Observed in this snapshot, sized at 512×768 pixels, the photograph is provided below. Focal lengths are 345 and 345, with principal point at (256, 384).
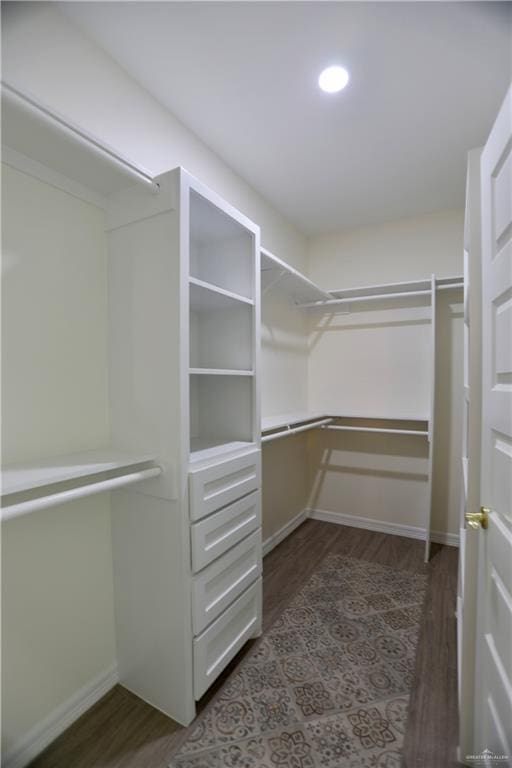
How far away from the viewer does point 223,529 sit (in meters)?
1.54

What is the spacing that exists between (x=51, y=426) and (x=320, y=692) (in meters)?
1.60

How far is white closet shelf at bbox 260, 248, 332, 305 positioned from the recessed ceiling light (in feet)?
2.56

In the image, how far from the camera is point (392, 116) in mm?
1840

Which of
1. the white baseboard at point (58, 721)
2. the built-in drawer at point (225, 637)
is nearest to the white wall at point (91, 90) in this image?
the built-in drawer at point (225, 637)

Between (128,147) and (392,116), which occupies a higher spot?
(392,116)

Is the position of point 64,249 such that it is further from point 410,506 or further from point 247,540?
point 410,506

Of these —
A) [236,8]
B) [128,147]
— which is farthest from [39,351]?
[236,8]

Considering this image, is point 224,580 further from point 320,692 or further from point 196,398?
point 196,398

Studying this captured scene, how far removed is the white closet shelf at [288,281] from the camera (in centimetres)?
→ 220

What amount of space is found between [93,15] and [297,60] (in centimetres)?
83

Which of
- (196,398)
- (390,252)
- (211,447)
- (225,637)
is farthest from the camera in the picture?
(390,252)

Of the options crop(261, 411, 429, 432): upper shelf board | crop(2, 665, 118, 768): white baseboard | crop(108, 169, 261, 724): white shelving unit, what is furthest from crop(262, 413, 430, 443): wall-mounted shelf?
crop(2, 665, 118, 768): white baseboard

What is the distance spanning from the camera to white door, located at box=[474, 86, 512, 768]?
0.89m

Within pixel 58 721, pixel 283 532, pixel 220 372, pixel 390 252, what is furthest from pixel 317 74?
pixel 283 532
